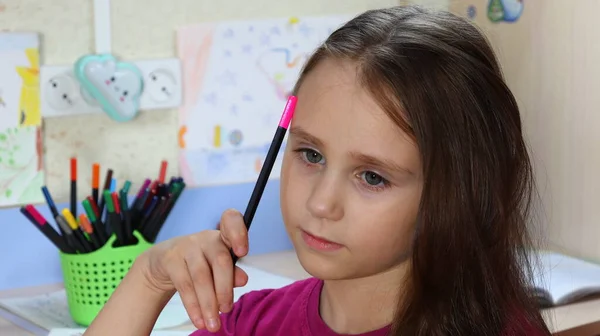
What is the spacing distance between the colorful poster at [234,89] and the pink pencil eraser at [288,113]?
2.40 ft

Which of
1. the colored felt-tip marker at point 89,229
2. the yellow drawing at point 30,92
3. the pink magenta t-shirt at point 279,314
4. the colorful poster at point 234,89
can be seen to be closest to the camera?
the pink magenta t-shirt at point 279,314

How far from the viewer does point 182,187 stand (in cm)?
153

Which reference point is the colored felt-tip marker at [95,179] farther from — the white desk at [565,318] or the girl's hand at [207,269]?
the girl's hand at [207,269]

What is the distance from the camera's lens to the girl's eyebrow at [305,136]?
91 cm

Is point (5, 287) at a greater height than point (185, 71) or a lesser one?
lesser

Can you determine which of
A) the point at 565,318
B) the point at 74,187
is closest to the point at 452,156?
the point at 565,318

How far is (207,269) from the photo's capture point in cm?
94

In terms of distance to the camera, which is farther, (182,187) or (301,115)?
(182,187)

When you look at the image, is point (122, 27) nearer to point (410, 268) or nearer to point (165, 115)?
point (165, 115)

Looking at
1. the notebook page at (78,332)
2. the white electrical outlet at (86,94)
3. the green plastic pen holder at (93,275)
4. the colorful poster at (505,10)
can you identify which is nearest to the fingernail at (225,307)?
the notebook page at (78,332)

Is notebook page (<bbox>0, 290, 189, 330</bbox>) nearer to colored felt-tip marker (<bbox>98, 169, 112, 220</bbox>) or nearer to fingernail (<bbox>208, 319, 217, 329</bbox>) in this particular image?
colored felt-tip marker (<bbox>98, 169, 112, 220</bbox>)

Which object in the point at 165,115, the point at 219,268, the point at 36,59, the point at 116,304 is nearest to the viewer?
the point at 219,268

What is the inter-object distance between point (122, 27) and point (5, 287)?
47 cm

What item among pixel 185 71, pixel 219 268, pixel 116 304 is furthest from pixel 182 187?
pixel 219 268
